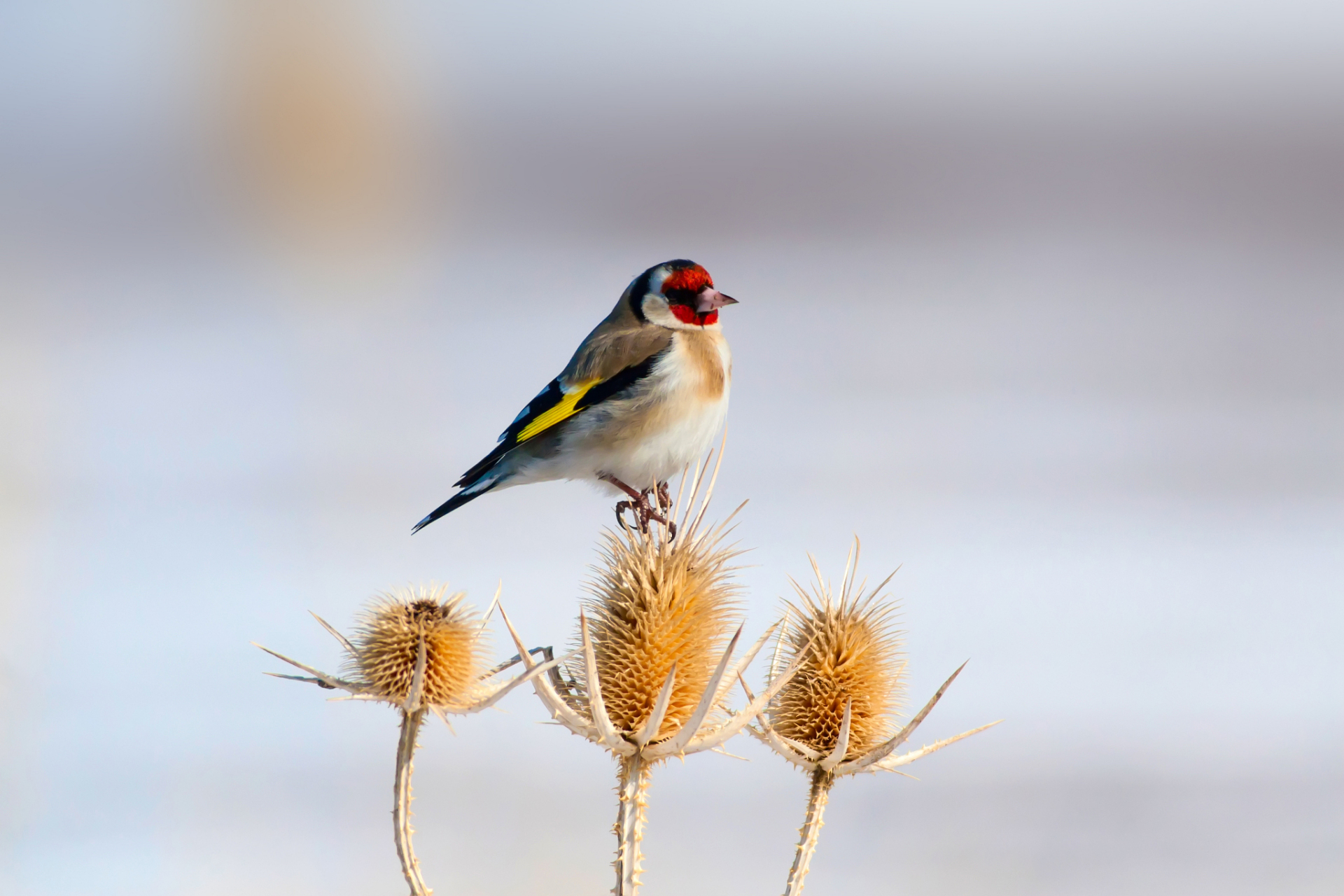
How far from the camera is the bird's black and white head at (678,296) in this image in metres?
4.38

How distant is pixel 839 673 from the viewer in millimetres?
2721

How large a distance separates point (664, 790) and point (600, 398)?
3.44 meters

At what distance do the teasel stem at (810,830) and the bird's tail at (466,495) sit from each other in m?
1.70

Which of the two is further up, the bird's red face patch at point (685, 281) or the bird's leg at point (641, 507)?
the bird's red face patch at point (685, 281)

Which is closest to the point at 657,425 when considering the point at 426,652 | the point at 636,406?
the point at 636,406

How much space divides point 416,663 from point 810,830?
0.87 metres

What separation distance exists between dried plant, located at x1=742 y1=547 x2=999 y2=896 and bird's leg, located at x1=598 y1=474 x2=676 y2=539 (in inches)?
15.9

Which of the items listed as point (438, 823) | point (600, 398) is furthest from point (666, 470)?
point (438, 823)

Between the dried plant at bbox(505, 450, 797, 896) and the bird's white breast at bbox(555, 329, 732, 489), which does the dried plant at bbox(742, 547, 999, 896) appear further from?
the bird's white breast at bbox(555, 329, 732, 489)

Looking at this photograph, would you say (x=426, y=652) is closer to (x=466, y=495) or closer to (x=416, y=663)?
(x=416, y=663)

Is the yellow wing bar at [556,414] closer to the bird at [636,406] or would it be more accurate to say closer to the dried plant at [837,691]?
the bird at [636,406]

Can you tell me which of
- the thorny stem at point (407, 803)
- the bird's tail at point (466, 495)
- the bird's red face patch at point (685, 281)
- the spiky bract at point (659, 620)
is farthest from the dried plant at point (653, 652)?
the bird's red face patch at point (685, 281)

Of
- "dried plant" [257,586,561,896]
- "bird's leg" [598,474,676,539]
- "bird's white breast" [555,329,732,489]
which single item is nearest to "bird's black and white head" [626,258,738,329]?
"bird's white breast" [555,329,732,489]

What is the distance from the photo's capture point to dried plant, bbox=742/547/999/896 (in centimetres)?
254
